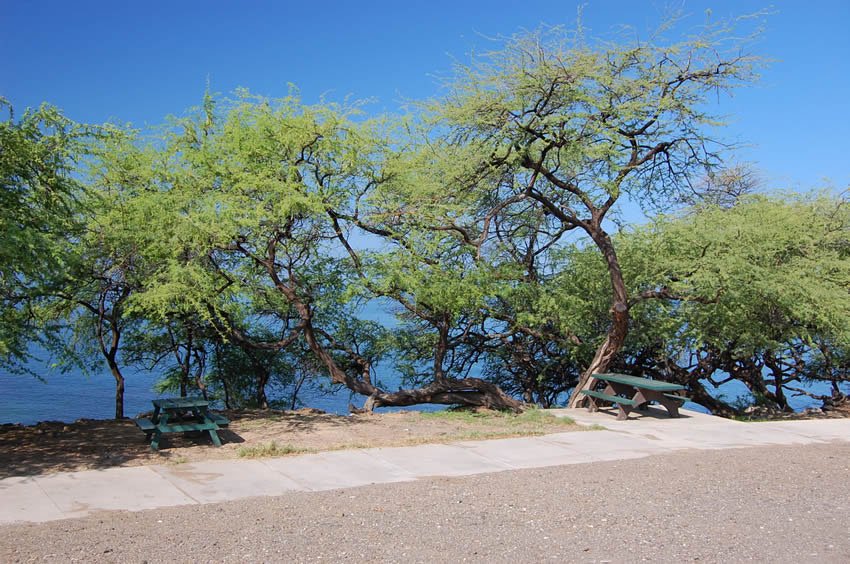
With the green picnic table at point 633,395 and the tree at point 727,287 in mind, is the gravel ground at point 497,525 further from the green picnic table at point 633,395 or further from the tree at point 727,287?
the tree at point 727,287

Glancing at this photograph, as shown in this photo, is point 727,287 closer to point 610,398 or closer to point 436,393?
point 610,398

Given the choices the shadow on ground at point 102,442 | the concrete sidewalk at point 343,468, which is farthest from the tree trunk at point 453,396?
the concrete sidewalk at point 343,468

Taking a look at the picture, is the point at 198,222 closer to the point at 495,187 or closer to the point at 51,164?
the point at 51,164

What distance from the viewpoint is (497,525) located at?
623 centimetres

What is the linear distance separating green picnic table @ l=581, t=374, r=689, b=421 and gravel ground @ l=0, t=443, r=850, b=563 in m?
4.42

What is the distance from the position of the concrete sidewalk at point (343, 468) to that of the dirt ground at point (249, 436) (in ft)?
1.25

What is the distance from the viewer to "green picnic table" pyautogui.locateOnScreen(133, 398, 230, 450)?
9.02 meters

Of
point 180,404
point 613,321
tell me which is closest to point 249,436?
point 180,404

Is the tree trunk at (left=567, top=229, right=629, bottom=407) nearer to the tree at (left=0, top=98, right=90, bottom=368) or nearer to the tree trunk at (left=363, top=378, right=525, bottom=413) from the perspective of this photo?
the tree trunk at (left=363, top=378, right=525, bottom=413)

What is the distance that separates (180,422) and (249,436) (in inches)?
39.2

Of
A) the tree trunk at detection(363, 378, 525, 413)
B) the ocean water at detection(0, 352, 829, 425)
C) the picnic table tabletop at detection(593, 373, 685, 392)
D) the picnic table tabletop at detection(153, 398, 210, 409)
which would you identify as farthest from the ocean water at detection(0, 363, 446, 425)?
the picnic table tabletop at detection(153, 398, 210, 409)

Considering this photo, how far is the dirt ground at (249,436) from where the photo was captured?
28.0ft

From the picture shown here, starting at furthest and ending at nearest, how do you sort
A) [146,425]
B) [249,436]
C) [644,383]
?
[644,383]
[249,436]
[146,425]

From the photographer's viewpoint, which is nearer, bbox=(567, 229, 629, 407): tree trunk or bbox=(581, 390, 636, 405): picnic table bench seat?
bbox=(581, 390, 636, 405): picnic table bench seat
